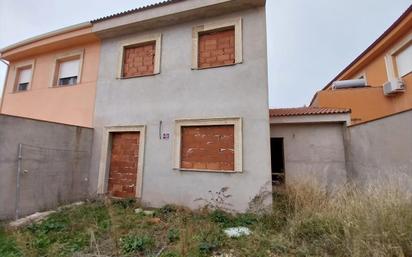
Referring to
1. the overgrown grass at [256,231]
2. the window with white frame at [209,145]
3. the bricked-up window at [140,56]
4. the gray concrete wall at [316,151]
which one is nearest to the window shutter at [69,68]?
the bricked-up window at [140,56]

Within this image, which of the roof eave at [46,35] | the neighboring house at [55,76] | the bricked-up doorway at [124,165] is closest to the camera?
the bricked-up doorway at [124,165]

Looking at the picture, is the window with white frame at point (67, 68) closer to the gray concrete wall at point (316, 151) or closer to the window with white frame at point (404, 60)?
the gray concrete wall at point (316, 151)

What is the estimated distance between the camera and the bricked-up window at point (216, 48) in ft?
27.4

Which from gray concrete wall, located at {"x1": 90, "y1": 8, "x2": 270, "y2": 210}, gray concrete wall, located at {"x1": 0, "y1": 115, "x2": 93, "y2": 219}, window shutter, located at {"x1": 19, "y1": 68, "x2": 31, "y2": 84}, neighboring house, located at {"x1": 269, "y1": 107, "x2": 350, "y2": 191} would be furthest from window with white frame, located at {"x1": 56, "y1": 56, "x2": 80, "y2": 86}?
neighboring house, located at {"x1": 269, "y1": 107, "x2": 350, "y2": 191}

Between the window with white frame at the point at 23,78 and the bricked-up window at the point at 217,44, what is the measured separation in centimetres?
987

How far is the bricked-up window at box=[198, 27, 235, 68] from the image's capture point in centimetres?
835

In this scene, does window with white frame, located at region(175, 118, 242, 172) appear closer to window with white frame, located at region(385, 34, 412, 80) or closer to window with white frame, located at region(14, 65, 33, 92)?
window with white frame, located at region(385, 34, 412, 80)

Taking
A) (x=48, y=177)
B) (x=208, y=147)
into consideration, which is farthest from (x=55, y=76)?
(x=208, y=147)

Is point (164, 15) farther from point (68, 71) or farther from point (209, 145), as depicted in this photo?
point (68, 71)

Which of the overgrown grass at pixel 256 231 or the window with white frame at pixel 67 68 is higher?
the window with white frame at pixel 67 68

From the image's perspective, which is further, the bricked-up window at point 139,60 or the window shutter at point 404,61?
the window shutter at point 404,61

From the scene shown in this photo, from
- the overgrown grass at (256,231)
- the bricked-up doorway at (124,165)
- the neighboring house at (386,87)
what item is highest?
the neighboring house at (386,87)

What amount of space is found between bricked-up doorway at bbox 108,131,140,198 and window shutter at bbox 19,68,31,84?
7.30 metres

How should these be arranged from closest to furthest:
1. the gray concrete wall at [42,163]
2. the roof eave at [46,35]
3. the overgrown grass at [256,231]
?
the overgrown grass at [256,231] < the gray concrete wall at [42,163] < the roof eave at [46,35]
